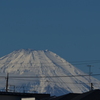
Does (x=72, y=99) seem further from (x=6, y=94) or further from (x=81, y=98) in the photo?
(x=6, y=94)

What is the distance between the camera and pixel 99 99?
77688 millimetres

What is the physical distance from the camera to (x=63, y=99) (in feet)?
290

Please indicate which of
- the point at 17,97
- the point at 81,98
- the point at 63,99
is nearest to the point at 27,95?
the point at 17,97

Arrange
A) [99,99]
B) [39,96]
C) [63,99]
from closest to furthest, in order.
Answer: [99,99] → [63,99] → [39,96]

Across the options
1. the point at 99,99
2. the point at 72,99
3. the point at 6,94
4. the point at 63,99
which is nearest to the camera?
the point at 99,99

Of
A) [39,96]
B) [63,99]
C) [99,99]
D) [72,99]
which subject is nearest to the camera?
[99,99]

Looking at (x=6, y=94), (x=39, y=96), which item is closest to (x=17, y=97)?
(x=6, y=94)

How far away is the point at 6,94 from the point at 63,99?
11199 mm

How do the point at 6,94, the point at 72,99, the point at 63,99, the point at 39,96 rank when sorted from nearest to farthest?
the point at 72,99
the point at 63,99
the point at 6,94
the point at 39,96

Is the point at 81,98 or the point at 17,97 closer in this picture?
the point at 81,98

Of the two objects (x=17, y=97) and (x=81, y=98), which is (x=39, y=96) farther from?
(x=81, y=98)

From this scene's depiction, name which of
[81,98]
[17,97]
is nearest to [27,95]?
[17,97]

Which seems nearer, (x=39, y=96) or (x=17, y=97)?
(x=17, y=97)

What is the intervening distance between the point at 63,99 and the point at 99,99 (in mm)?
11659
